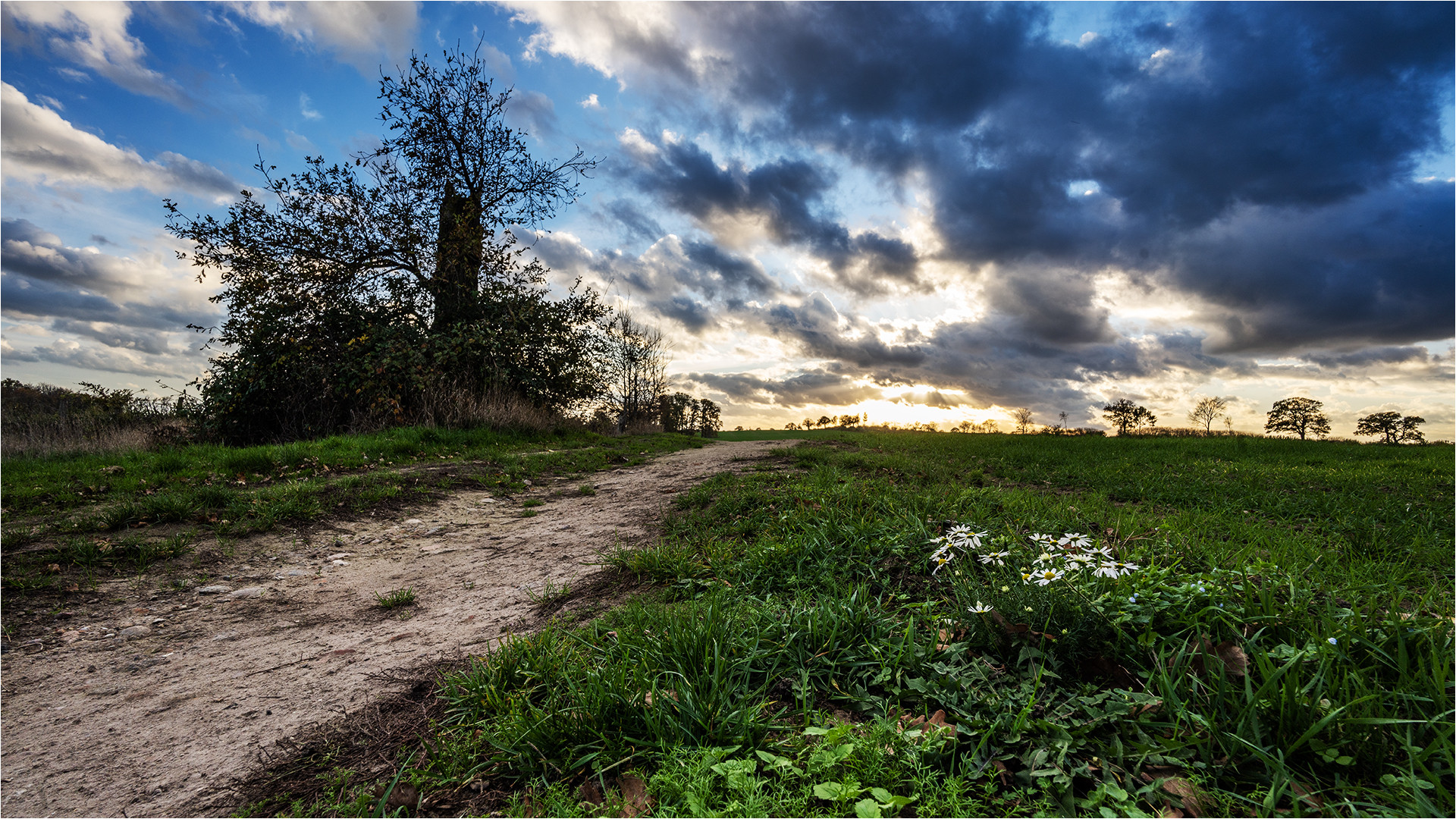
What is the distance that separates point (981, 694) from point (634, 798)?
52.9 inches

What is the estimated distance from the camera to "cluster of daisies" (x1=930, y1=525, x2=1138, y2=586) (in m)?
2.52

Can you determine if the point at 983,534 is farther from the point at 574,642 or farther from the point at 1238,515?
the point at 1238,515

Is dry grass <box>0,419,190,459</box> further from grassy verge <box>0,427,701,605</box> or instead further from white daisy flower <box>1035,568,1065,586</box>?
white daisy flower <box>1035,568,1065,586</box>

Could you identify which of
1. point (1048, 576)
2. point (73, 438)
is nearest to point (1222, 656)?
point (1048, 576)

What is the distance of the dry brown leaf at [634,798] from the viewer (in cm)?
182

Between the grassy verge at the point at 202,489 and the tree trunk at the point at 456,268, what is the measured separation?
5581 millimetres

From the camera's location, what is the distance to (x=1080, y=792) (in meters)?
1.77

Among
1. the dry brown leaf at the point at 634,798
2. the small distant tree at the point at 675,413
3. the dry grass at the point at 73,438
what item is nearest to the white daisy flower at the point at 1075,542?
the dry brown leaf at the point at 634,798

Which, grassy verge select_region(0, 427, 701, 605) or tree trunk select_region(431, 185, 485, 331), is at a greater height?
tree trunk select_region(431, 185, 485, 331)

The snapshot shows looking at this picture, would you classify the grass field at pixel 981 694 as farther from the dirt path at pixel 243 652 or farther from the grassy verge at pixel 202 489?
the grassy verge at pixel 202 489

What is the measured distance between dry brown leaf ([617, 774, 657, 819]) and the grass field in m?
0.03

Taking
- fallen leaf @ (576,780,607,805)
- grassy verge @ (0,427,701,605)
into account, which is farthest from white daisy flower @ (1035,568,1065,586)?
grassy verge @ (0,427,701,605)

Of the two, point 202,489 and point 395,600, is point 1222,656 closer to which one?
point 395,600

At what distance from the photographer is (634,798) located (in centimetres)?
190
